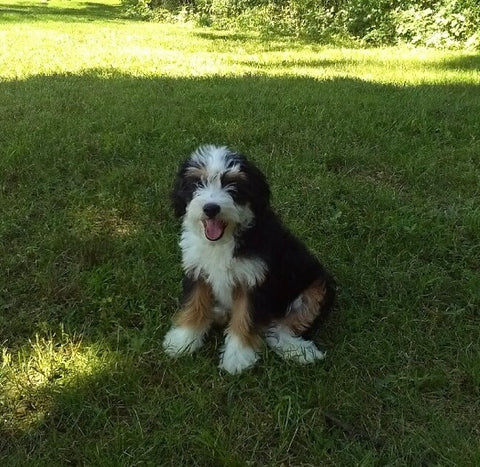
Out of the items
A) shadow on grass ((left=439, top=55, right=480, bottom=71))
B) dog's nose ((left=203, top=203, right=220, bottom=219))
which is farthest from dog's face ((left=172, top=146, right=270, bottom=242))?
shadow on grass ((left=439, top=55, right=480, bottom=71))

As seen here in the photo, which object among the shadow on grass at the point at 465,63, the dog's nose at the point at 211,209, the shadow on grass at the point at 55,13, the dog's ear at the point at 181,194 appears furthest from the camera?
the shadow on grass at the point at 55,13

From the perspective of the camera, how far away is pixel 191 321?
318cm

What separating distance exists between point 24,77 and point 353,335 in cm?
710

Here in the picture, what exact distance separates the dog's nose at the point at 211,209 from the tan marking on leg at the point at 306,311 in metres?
0.84

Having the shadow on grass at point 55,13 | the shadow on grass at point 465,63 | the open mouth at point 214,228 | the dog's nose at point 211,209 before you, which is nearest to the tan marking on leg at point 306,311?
the open mouth at point 214,228

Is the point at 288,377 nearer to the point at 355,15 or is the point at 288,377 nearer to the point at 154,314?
the point at 154,314

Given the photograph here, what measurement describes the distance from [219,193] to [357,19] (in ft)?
40.7

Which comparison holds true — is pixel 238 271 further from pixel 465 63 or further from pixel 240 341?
pixel 465 63

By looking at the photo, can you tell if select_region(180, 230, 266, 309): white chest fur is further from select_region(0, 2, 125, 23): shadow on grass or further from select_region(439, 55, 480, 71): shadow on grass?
select_region(0, 2, 125, 23): shadow on grass

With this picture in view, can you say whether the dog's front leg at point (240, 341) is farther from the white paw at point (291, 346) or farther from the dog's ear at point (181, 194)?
the dog's ear at point (181, 194)

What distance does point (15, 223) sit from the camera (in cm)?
430

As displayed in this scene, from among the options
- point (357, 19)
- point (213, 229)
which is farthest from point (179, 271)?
point (357, 19)

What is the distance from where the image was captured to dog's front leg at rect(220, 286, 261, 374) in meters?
3.03

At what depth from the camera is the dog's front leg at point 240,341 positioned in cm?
303
